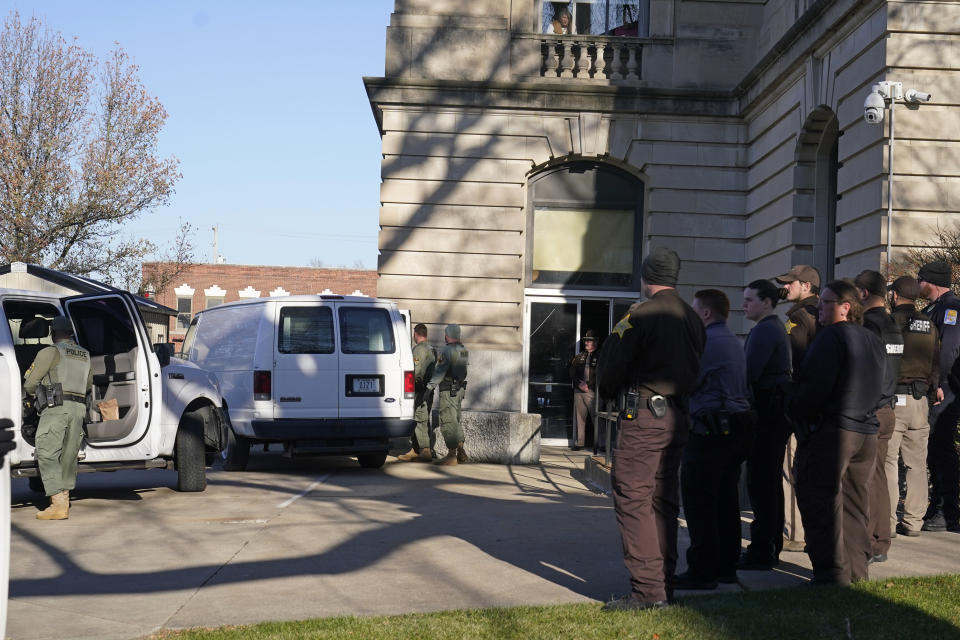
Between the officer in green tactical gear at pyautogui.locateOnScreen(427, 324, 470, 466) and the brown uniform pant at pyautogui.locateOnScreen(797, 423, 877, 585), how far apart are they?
29.8ft

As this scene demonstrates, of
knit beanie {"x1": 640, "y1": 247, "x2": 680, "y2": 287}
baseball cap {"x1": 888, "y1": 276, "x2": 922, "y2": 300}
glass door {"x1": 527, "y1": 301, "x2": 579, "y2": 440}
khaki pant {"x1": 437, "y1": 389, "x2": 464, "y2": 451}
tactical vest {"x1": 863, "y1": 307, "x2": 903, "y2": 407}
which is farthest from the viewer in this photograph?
glass door {"x1": 527, "y1": 301, "x2": 579, "y2": 440}

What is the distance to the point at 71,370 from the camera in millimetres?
10039

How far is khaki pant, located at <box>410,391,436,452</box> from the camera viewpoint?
16109 millimetres

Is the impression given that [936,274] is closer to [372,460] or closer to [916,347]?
[916,347]

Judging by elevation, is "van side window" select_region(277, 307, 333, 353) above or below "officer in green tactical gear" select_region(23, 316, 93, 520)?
above

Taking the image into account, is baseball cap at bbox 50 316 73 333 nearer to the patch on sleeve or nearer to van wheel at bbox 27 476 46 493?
van wheel at bbox 27 476 46 493

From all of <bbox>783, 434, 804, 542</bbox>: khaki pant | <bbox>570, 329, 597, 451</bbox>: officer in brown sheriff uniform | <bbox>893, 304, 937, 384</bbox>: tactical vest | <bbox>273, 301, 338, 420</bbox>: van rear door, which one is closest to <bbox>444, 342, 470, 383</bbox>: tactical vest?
<bbox>273, 301, 338, 420</bbox>: van rear door

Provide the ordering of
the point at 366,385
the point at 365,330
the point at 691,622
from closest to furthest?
the point at 691,622, the point at 366,385, the point at 365,330

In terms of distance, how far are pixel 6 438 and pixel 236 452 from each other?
9823 millimetres

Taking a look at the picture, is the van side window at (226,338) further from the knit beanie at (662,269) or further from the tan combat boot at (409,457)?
the knit beanie at (662,269)

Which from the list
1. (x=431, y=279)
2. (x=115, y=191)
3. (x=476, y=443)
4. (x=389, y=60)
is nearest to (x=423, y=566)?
(x=476, y=443)

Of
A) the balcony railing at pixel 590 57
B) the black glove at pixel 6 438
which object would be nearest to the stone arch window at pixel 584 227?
the balcony railing at pixel 590 57

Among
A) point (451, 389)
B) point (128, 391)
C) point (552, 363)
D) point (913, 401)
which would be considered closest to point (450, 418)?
point (451, 389)

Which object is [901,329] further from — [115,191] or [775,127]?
[115,191]
